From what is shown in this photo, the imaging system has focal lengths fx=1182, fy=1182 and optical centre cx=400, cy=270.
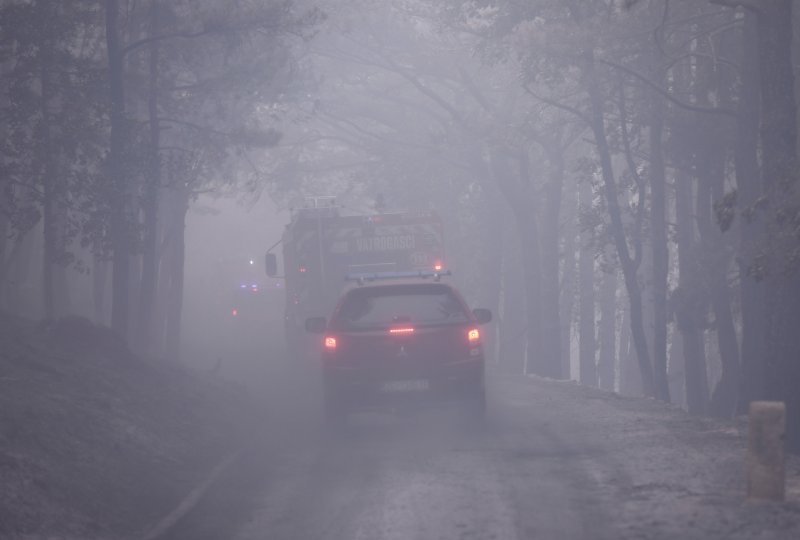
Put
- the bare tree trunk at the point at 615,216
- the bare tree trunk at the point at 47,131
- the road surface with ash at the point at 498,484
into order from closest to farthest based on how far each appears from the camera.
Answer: the road surface with ash at the point at 498,484 < the bare tree trunk at the point at 47,131 < the bare tree trunk at the point at 615,216

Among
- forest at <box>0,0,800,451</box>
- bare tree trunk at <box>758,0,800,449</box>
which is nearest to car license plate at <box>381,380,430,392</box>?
forest at <box>0,0,800,451</box>

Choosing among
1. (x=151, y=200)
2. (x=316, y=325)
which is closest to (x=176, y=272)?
(x=151, y=200)

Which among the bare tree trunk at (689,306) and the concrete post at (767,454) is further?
the bare tree trunk at (689,306)

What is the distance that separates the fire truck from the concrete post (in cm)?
1815

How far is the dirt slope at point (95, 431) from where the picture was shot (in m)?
10.7

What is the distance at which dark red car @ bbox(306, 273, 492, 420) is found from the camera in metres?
15.3

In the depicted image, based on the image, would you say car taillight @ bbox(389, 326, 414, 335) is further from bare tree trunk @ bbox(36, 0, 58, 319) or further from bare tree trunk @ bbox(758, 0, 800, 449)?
bare tree trunk @ bbox(36, 0, 58, 319)

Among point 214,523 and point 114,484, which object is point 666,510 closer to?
point 214,523

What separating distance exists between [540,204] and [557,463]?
31.7 metres

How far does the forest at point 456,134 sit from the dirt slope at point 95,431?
8.39 feet

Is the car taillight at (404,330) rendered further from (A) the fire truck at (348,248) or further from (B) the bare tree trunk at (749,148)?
(A) the fire truck at (348,248)

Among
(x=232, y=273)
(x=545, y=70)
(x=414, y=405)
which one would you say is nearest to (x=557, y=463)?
(x=414, y=405)

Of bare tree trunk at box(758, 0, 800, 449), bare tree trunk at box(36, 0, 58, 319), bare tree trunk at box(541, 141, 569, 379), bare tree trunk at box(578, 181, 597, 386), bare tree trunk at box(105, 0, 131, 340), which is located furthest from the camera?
bare tree trunk at box(578, 181, 597, 386)

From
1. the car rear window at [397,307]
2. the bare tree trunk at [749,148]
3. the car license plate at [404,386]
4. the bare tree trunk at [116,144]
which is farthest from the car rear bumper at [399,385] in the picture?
the bare tree trunk at [116,144]
